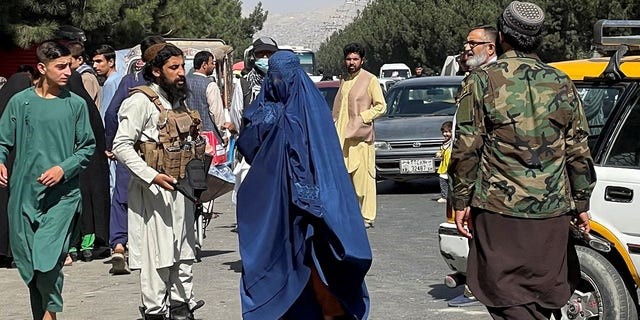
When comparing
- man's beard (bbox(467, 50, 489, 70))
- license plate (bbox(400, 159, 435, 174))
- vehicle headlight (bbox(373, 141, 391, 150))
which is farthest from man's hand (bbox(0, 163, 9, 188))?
vehicle headlight (bbox(373, 141, 391, 150))

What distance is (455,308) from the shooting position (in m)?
9.03

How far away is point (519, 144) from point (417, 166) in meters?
12.3

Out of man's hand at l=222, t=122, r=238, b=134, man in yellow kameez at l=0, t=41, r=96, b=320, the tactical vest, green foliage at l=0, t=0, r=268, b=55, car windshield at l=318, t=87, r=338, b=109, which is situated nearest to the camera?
man in yellow kameez at l=0, t=41, r=96, b=320

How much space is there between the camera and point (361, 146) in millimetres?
12828

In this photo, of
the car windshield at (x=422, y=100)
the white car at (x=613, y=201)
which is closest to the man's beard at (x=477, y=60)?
the white car at (x=613, y=201)

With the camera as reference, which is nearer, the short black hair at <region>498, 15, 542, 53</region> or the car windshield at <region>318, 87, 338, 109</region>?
the short black hair at <region>498, 15, 542, 53</region>

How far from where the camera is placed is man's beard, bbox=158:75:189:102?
8.26 meters

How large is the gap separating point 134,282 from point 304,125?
4.23 m

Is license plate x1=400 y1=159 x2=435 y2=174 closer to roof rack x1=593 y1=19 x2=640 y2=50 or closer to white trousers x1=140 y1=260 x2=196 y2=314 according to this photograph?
white trousers x1=140 y1=260 x2=196 y2=314

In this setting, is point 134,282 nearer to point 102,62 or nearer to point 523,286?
point 102,62

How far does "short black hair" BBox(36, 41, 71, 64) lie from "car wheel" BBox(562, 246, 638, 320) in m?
3.29

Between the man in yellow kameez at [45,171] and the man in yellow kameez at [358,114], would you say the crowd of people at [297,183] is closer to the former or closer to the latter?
the man in yellow kameez at [45,171]

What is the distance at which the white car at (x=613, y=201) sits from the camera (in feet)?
23.8

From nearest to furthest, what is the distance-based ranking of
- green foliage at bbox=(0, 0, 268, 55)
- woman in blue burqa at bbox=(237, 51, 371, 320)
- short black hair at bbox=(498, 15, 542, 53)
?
short black hair at bbox=(498, 15, 542, 53) → woman in blue burqa at bbox=(237, 51, 371, 320) → green foliage at bbox=(0, 0, 268, 55)
